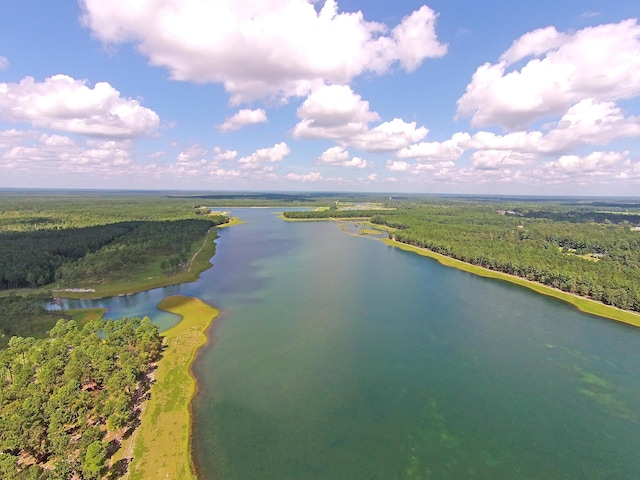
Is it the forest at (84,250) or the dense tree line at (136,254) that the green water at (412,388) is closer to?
the dense tree line at (136,254)

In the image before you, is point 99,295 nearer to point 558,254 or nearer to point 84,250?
point 84,250

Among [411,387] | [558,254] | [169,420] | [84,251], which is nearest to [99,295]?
[84,251]

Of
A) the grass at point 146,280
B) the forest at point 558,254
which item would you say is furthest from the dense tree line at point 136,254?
the forest at point 558,254

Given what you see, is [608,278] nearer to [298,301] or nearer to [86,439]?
[298,301]

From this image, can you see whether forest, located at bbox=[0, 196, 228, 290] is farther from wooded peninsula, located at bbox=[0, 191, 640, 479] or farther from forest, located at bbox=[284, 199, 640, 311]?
forest, located at bbox=[284, 199, 640, 311]

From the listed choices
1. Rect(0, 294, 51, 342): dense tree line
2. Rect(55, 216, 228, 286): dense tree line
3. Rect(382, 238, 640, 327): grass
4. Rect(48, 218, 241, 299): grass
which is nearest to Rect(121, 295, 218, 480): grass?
Rect(0, 294, 51, 342): dense tree line

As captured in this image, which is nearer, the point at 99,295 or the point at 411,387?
the point at 411,387
